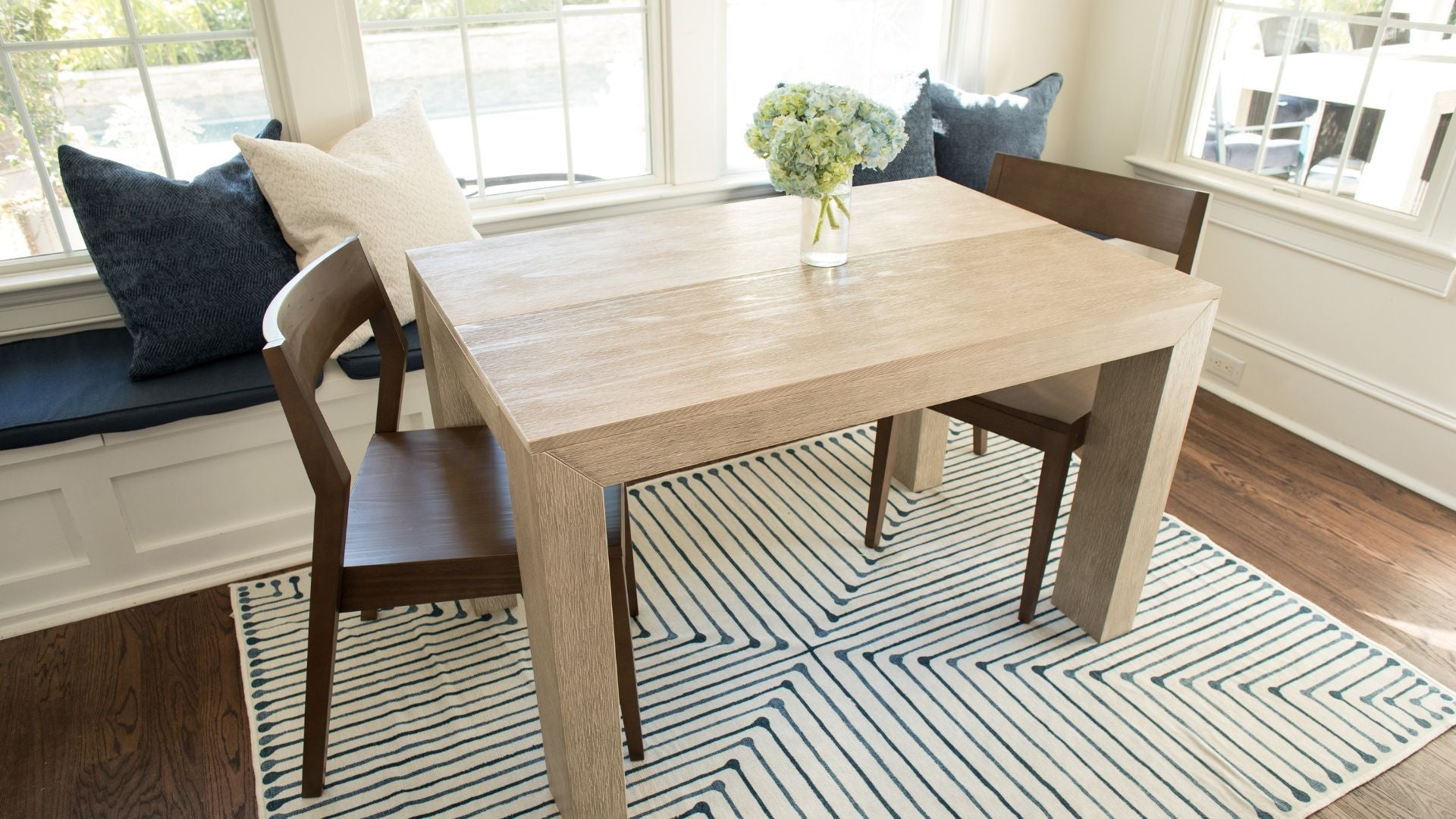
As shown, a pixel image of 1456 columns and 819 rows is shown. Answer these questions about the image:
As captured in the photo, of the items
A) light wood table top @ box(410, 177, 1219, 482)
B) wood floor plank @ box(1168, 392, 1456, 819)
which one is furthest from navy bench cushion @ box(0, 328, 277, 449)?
wood floor plank @ box(1168, 392, 1456, 819)

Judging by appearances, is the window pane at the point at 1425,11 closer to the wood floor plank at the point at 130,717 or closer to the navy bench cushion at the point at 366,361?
the navy bench cushion at the point at 366,361

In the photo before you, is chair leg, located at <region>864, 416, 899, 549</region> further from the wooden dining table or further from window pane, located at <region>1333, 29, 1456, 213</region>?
window pane, located at <region>1333, 29, 1456, 213</region>

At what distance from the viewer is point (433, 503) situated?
168cm

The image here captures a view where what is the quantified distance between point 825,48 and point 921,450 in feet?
4.92

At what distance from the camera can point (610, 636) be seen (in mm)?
1419

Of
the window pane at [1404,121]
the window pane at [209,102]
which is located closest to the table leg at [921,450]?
the window pane at [1404,121]

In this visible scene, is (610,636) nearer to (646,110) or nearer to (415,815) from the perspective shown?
(415,815)

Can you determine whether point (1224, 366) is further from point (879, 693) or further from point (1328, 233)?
point (879, 693)

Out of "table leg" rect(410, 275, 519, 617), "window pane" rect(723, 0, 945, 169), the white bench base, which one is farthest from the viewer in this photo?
"window pane" rect(723, 0, 945, 169)

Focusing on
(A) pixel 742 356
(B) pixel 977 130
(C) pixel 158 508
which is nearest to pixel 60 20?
(C) pixel 158 508

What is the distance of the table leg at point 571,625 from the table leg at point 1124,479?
1.07 metres

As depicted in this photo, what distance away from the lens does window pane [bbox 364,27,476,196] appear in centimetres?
261

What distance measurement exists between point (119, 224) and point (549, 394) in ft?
4.63

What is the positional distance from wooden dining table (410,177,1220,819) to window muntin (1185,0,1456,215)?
4.17 ft
